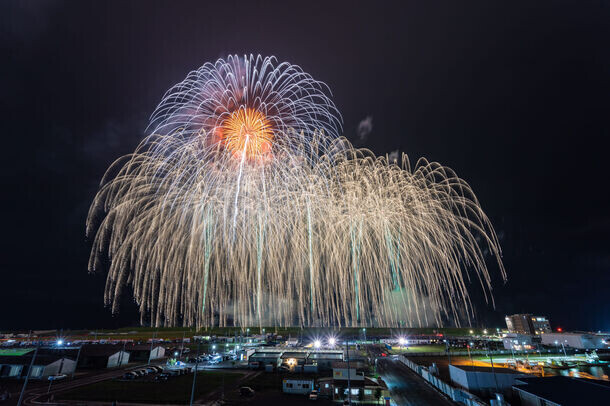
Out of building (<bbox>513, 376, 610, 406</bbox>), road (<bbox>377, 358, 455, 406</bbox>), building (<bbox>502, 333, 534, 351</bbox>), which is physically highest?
building (<bbox>502, 333, 534, 351</bbox>)

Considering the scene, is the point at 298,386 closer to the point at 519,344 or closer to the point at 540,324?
the point at 519,344

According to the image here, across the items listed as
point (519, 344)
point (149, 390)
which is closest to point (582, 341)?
point (519, 344)

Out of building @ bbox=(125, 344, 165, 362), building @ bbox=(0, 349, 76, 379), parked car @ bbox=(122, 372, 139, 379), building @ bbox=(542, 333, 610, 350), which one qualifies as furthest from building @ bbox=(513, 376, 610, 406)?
building @ bbox=(125, 344, 165, 362)

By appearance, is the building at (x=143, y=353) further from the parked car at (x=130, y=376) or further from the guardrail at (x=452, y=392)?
the guardrail at (x=452, y=392)

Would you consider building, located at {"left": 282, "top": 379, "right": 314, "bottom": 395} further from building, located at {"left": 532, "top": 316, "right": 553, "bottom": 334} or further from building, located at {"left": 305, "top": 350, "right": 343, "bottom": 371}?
building, located at {"left": 532, "top": 316, "right": 553, "bottom": 334}

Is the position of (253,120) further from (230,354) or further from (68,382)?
(230,354)
